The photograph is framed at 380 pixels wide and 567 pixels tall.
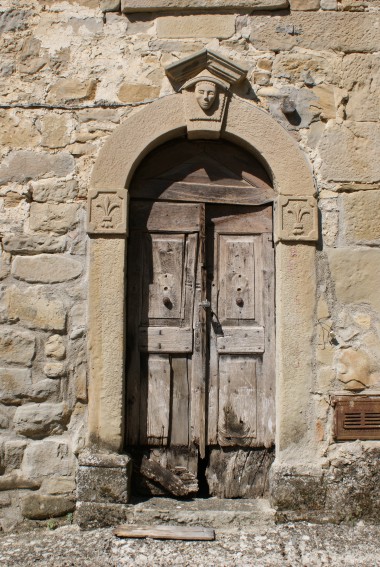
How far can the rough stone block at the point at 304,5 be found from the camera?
3544mm

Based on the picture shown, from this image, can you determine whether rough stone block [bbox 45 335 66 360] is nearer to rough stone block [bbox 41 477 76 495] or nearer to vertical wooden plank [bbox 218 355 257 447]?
rough stone block [bbox 41 477 76 495]

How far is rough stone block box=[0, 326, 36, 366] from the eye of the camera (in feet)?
11.0

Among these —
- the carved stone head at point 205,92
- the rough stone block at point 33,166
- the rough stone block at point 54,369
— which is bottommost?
the rough stone block at point 54,369

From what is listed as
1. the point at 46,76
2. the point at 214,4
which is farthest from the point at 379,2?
the point at 46,76

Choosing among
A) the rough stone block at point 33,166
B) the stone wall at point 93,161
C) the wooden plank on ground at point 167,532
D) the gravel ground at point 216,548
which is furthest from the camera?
the rough stone block at point 33,166

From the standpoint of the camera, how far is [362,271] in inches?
135

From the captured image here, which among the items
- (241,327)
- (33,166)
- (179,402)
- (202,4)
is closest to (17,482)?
(179,402)

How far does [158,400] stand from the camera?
350cm

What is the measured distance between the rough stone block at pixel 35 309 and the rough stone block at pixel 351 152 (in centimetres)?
186

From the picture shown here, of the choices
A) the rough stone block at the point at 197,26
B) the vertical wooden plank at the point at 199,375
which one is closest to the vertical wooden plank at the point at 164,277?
the vertical wooden plank at the point at 199,375

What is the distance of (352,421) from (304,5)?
104 inches

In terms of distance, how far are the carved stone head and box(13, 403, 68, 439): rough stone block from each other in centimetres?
204

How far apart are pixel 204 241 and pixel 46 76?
145cm

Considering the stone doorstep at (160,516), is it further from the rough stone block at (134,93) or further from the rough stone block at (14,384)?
the rough stone block at (134,93)
